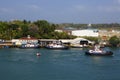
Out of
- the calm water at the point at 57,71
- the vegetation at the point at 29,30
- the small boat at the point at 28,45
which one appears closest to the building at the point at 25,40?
the vegetation at the point at 29,30

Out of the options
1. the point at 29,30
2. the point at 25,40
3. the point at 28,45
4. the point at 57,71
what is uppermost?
the point at 29,30

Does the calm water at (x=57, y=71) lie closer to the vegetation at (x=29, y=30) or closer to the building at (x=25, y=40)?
the building at (x=25, y=40)

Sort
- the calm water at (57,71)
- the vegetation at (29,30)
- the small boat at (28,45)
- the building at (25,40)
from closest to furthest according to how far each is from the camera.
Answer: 1. the calm water at (57,71)
2. the small boat at (28,45)
3. the building at (25,40)
4. the vegetation at (29,30)

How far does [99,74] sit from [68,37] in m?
22.2

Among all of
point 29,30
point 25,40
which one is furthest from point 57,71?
point 29,30

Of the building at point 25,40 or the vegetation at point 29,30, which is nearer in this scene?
the building at point 25,40

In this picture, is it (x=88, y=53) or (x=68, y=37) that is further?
(x=68, y=37)

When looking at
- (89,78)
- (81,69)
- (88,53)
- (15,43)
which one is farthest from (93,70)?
(15,43)

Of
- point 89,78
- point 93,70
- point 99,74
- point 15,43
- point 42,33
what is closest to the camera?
point 89,78

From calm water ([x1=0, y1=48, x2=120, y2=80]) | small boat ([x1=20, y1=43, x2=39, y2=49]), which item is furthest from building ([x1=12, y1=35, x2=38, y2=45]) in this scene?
calm water ([x1=0, y1=48, x2=120, y2=80])

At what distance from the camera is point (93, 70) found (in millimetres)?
16109

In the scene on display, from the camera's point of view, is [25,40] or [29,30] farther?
[29,30]

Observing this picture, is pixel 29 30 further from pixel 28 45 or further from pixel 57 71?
pixel 57 71

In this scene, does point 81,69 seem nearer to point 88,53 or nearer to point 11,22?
point 88,53
